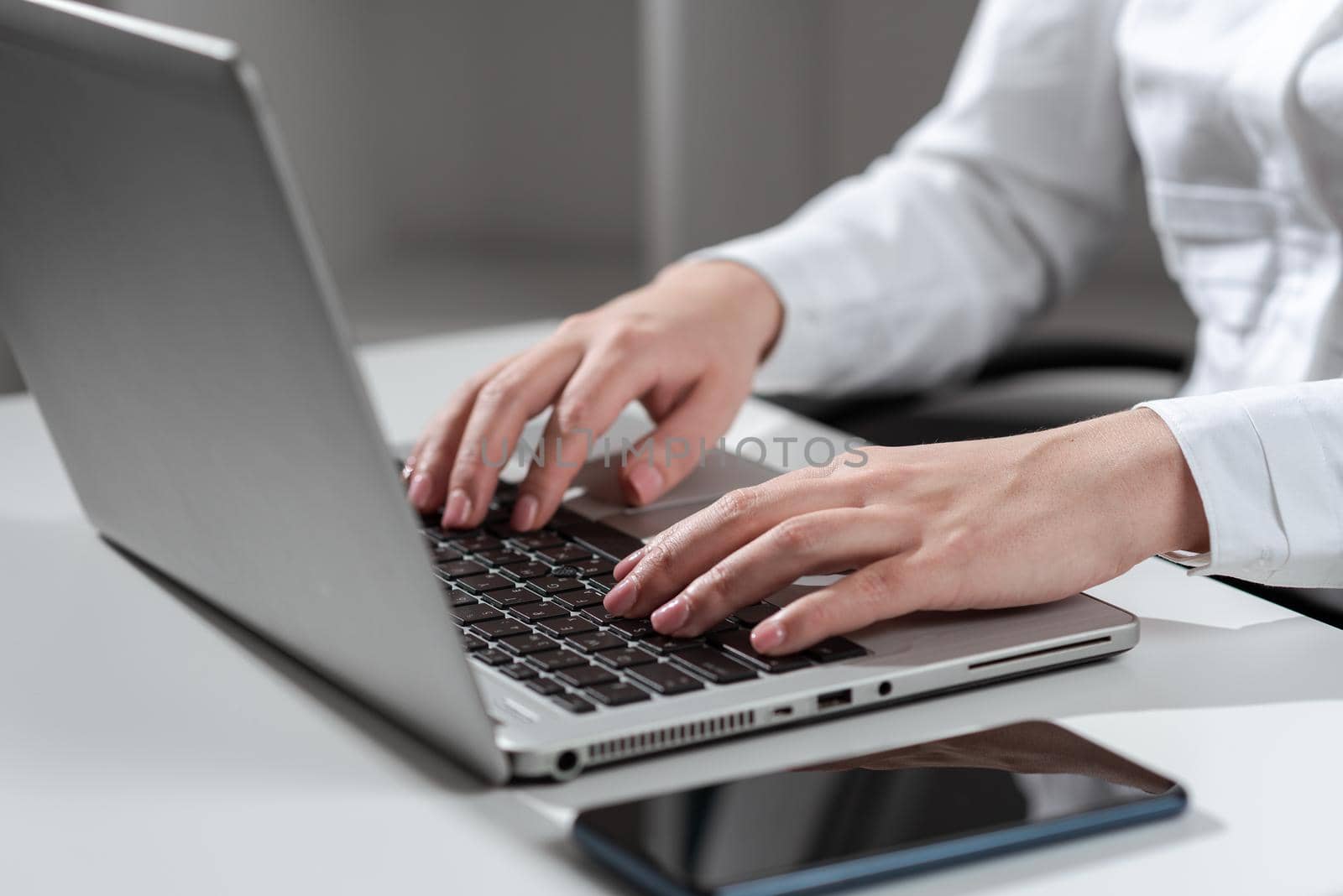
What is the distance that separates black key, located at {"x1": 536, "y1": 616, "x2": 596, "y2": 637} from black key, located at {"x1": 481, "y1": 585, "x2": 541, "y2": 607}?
32mm

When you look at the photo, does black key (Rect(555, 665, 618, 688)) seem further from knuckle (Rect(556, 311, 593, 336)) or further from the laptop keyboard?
knuckle (Rect(556, 311, 593, 336))

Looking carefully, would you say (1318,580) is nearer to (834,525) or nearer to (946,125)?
(834,525)

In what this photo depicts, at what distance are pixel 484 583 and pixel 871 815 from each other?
277 mm

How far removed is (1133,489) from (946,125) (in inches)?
27.6

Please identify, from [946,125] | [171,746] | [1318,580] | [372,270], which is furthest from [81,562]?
[372,270]

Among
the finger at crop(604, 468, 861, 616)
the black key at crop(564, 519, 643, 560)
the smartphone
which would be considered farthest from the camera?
the black key at crop(564, 519, 643, 560)

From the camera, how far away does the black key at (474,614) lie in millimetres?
661

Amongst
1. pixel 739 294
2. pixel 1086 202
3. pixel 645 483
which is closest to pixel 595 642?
pixel 645 483

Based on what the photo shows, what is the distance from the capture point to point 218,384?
23.0 inches

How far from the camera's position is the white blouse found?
42.3 inches

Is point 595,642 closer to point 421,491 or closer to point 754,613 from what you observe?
point 754,613

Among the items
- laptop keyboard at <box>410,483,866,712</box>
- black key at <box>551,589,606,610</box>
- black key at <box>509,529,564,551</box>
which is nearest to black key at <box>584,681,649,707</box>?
laptop keyboard at <box>410,483,866,712</box>

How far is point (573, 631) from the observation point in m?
0.64

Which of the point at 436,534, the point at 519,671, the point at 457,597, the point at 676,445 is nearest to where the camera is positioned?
the point at 519,671
